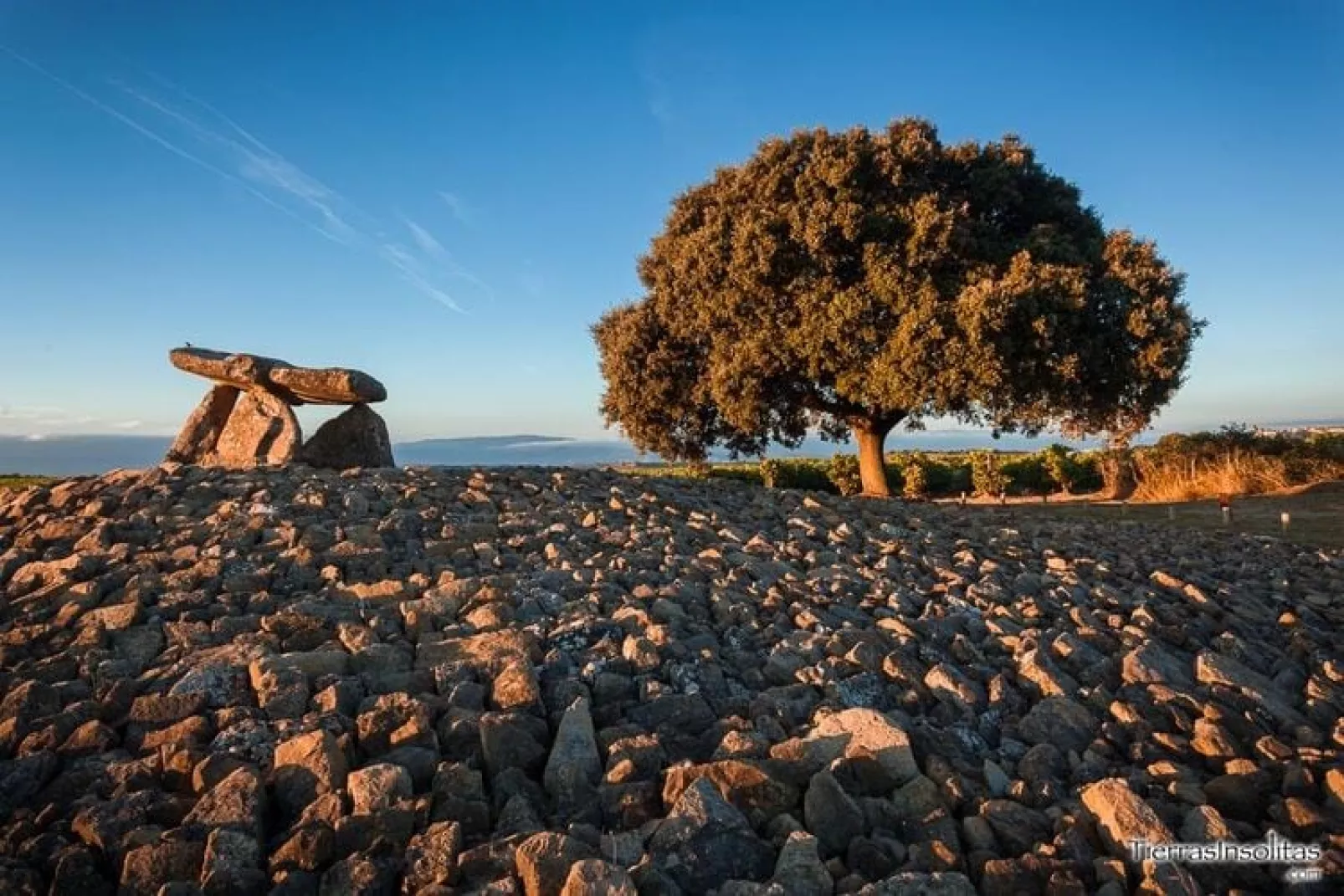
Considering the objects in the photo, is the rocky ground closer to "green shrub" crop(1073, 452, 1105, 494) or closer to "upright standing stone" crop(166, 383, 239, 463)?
"upright standing stone" crop(166, 383, 239, 463)

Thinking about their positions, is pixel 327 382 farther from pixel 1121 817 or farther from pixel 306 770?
pixel 1121 817

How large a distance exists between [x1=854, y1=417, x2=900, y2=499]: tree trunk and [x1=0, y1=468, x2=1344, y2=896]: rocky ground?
1159 cm

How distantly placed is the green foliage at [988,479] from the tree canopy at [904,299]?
1057 cm

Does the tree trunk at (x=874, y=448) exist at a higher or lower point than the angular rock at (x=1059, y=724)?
higher

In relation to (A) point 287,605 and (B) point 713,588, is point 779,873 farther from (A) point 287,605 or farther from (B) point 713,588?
(A) point 287,605

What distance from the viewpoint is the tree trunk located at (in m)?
19.1

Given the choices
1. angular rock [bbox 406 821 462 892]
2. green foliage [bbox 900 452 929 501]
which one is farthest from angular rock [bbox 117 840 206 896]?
green foliage [bbox 900 452 929 501]

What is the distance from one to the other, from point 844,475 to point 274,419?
20.5m

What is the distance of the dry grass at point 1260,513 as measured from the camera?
14719 mm

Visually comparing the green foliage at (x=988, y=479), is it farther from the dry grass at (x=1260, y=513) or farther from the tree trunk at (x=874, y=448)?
the tree trunk at (x=874, y=448)

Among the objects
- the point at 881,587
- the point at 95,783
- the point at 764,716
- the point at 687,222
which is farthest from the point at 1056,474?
the point at 95,783

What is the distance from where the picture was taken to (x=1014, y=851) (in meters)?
3.17

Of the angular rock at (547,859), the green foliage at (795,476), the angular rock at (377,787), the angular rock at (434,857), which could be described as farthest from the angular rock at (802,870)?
the green foliage at (795,476)

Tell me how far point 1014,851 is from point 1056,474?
27.9 meters
